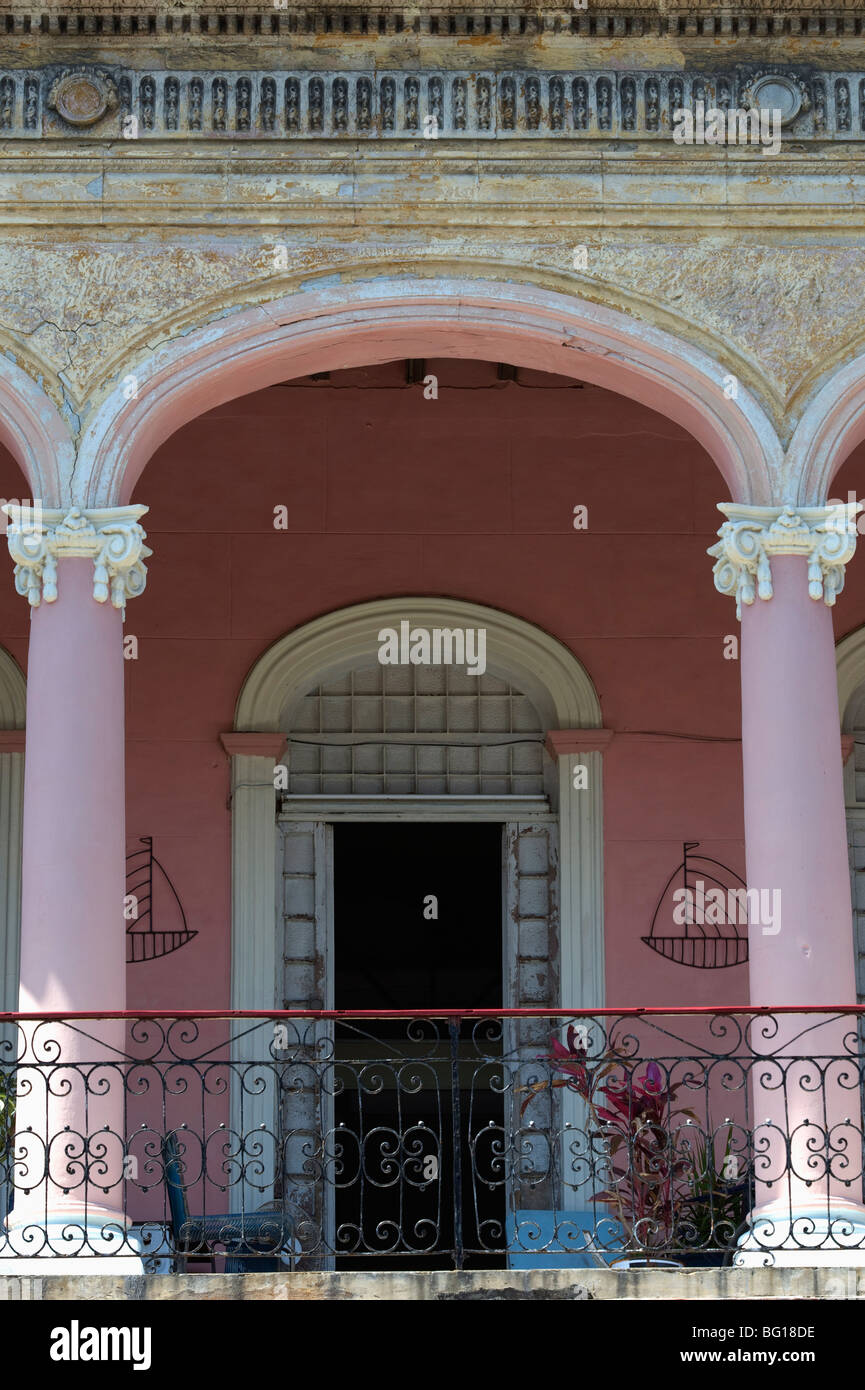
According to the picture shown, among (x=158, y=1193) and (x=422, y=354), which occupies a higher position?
(x=422, y=354)

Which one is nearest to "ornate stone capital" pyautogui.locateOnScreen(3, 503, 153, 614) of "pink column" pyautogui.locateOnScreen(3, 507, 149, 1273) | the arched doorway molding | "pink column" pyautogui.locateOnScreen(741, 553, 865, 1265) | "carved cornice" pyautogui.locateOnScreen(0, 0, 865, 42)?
"pink column" pyautogui.locateOnScreen(3, 507, 149, 1273)

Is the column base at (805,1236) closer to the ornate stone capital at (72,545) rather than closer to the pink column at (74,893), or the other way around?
the pink column at (74,893)

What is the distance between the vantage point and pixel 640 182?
9492 millimetres

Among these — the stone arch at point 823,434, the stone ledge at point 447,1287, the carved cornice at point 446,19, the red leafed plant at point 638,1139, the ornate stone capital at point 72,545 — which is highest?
the carved cornice at point 446,19

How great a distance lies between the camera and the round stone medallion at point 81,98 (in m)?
9.46

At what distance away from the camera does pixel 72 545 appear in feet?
29.5

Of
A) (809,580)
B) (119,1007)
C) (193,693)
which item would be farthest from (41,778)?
(809,580)

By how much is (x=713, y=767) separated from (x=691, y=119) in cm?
381

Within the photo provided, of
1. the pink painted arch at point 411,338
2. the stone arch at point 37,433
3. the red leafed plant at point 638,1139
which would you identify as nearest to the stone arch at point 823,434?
the pink painted arch at point 411,338

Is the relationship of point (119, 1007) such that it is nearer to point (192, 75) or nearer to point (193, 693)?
point (193, 693)

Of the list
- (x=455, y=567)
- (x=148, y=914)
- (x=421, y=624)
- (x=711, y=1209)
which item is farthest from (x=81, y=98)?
(x=711, y=1209)

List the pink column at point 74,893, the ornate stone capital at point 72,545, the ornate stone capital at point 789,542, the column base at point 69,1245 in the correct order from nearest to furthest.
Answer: the column base at point 69,1245 → the pink column at point 74,893 → the ornate stone capital at point 72,545 → the ornate stone capital at point 789,542

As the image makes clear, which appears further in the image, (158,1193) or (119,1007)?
(158,1193)

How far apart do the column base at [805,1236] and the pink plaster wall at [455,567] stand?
10.1ft
